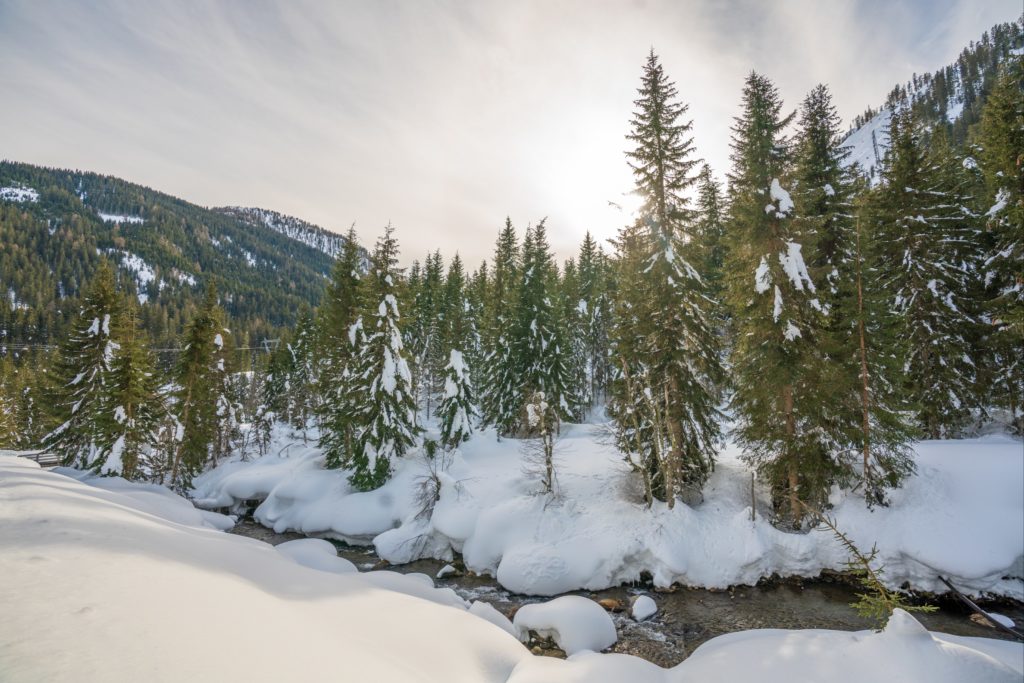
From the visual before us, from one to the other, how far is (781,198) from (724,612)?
15.6m

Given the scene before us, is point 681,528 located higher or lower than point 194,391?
lower

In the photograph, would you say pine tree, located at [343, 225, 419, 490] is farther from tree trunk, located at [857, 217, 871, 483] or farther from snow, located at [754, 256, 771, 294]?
tree trunk, located at [857, 217, 871, 483]

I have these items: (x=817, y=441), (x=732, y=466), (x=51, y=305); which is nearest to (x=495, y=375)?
(x=732, y=466)

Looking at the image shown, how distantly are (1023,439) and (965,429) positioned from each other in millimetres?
3120

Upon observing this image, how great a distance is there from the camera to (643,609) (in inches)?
563

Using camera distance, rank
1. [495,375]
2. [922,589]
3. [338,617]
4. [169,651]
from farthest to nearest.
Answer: [495,375]
[922,589]
[338,617]
[169,651]

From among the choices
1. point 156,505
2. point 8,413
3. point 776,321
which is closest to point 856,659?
point 776,321

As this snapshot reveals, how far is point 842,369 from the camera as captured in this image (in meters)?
16.4

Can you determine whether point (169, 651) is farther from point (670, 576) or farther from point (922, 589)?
point (922, 589)

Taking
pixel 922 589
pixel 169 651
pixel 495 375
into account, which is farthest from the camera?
pixel 495 375

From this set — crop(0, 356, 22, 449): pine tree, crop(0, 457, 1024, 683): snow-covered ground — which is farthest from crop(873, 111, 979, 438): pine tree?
crop(0, 356, 22, 449): pine tree

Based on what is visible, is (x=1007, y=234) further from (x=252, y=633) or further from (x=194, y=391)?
(x=194, y=391)

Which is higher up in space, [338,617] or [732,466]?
[732,466]

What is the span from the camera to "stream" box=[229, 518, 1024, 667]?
1246cm
